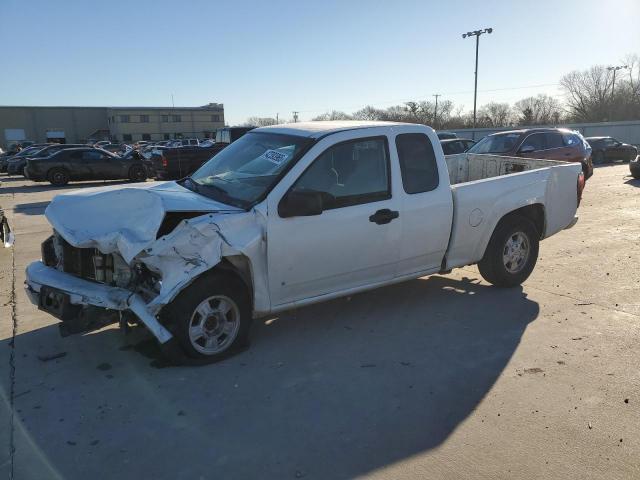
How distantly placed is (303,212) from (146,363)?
71.9 inches

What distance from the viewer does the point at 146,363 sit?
14.0ft

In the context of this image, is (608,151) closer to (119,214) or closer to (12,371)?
(119,214)

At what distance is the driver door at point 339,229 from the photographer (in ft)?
14.3

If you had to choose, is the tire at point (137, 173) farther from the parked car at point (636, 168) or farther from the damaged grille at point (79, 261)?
the parked car at point (636, 168)

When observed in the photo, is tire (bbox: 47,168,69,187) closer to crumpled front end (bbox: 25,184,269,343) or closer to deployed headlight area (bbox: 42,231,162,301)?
deployed headlight area (bbox: 42,231,162,301)

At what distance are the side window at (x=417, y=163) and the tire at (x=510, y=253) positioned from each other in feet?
4.10

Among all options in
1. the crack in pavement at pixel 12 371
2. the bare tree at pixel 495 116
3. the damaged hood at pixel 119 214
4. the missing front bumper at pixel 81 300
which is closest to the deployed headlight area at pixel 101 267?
the missing front bumper at pixel 81 300

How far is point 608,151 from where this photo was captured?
26859mm

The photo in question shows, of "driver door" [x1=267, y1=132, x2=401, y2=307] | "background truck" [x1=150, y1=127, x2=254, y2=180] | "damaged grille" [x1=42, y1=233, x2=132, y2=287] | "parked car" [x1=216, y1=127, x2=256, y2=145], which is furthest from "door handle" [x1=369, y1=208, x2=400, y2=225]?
"parked car" [x1=216, y1=127, x2=256, y2=145]

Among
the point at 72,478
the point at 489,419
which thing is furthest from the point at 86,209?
the point at 489,419

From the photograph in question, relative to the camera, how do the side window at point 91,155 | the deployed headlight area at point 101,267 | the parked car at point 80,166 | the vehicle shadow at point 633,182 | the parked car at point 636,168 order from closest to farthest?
the deployed headlight area at point 101,267 < the vehicle shadow at point 633,182 < the parked car at point 636,168 < the parked car at point 80,166 < the side window at point 91,155

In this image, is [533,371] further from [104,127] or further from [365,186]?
[104,127]

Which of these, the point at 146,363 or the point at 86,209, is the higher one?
the point at 86,209

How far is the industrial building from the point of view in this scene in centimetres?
8575
